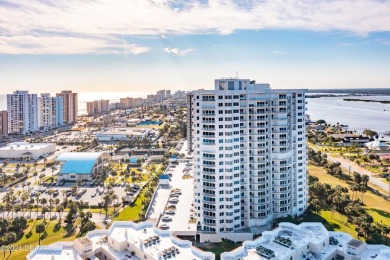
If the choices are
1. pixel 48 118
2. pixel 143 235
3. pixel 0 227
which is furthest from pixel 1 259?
pixel 48 118

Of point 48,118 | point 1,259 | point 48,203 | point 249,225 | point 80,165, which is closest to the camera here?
point 1,259

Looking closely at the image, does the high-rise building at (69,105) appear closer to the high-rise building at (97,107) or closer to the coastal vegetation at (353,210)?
the high-rise building at (97,107)

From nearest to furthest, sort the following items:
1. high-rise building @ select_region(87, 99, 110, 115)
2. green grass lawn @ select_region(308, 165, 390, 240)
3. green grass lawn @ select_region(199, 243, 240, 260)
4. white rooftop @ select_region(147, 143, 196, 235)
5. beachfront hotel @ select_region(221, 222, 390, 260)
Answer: beachfront hotel @ select_region(221, 222, 390, 260), green grass lawn @ select_region(199, 243, 240, 260), white rooftop @ select_region(147, 143, 196, 235), green grass lawn @ select_region(308, 165, 390, 240), high-rise building @ select_region(87, 99, 110, 115)

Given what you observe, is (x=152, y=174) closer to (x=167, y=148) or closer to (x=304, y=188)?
(x=167, y=148)

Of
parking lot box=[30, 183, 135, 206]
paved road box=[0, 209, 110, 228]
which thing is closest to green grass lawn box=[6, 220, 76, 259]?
paved road box=[0, 209, 110, 228]

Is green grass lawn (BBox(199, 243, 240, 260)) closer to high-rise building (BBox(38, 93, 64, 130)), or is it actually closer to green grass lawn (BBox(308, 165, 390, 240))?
green grass lawn (BBox(308, 165, 390, 240))

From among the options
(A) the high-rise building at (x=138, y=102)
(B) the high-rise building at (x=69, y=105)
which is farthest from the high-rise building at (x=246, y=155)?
(A) the high-rise building at (x=138, y=102)

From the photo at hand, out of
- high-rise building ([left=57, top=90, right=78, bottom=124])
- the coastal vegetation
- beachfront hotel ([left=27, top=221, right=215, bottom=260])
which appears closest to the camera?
beachfront hotel ([left=27, top=221, right=215, bottom=260])
